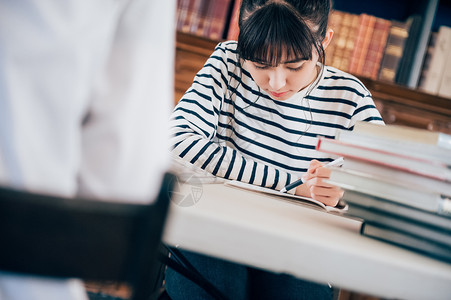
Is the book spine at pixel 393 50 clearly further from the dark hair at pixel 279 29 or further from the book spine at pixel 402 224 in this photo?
the book spine at pixel 402 224

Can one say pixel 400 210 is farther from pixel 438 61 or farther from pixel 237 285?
pixel 438 61

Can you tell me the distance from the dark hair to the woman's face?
1.0 inches

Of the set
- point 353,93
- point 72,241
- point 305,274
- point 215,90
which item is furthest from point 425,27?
point 72,241

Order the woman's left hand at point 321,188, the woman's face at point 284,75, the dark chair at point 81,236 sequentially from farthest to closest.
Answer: the woman's face at point 284,75 < the woman's left hand at point 321,188 < the dark chair at point 81,236

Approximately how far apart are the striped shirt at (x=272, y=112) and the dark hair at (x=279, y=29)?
0.65 feet

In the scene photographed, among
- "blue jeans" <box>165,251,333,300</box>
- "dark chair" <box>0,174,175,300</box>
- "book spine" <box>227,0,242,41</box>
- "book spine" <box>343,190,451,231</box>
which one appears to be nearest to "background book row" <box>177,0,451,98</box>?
"book spine" <box>227,0,242,41</box>

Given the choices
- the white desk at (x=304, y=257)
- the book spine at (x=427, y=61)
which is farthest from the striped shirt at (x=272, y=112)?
the book spine at (x=427, y=61)

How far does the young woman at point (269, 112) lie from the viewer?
0.80 metres

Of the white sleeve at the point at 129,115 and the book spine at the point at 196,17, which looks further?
the book spine at the point at 196,17

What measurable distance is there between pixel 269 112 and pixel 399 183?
2.29 feet

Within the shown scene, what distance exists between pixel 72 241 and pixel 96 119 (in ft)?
0.40

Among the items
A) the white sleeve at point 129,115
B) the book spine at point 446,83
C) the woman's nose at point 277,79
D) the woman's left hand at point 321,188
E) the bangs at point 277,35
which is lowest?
the woman's left hand at point 321,188

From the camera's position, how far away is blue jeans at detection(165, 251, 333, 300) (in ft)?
2.38

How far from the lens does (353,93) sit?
117 centimetres
